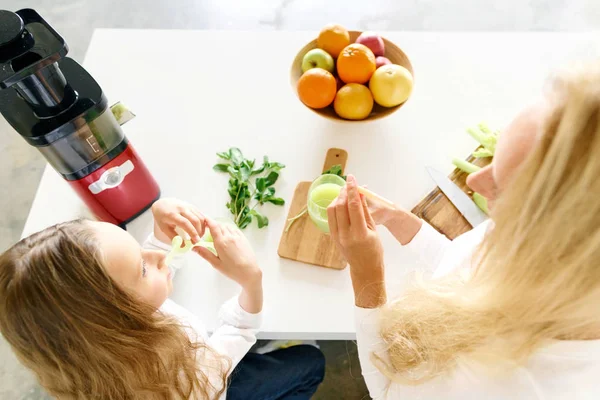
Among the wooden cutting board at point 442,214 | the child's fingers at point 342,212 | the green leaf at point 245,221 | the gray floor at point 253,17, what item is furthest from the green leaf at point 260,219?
the gray floor at point 253,17

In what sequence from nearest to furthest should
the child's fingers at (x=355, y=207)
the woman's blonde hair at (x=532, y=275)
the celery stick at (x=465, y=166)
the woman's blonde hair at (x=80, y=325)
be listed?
the woman's blonde hair at (x=532, y=275)
the woman's blonde hair at (x=80, y=325)
the child's fingers at (x=355, y=207)
the celery stick at (x=465, y=166)

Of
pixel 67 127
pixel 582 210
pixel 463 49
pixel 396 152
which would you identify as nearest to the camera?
pixel 582 210

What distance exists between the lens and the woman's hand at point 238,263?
871mm

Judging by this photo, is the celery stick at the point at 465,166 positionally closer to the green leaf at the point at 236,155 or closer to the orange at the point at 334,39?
the orange at the point at 334,39

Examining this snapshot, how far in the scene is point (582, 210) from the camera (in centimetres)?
47

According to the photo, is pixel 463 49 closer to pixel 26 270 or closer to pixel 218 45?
pixel 218 45

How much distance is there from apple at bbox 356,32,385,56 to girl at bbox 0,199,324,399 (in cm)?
56

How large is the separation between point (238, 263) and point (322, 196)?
235 mm

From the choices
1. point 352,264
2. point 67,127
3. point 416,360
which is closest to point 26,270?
point 67,127

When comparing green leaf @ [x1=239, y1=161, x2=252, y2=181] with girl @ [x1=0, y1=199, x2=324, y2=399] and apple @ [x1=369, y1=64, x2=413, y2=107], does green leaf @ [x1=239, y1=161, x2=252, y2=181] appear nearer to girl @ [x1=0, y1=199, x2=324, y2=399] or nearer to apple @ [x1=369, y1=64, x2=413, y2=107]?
girl @ [x1=0, y1=199, x2=324, y2=399]

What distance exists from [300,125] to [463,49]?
20.3 inches

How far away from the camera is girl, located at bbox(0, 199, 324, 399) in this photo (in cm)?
68

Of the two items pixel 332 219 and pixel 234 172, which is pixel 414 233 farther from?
pixel 234 172

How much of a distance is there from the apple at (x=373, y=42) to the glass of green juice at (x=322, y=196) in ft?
1.15
